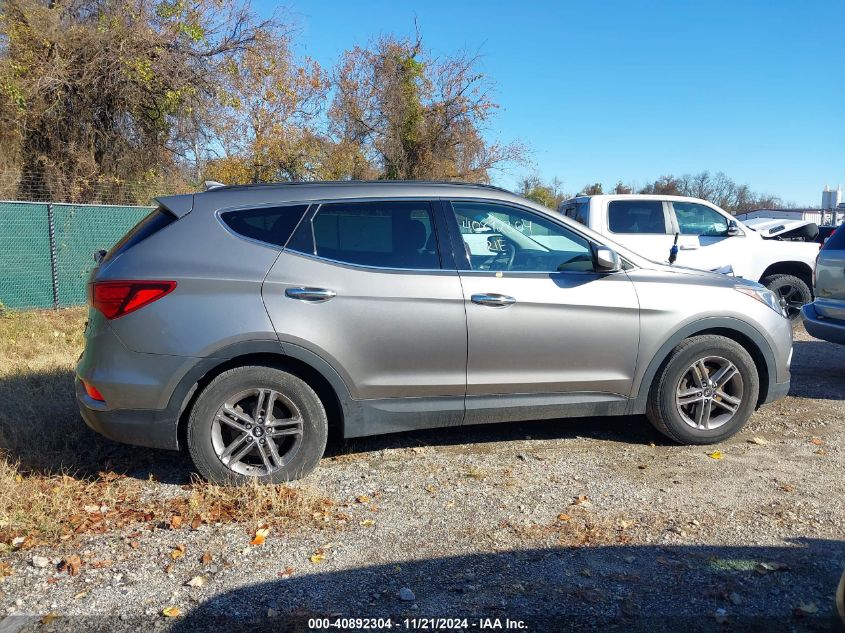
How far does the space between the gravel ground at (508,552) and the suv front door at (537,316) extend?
0.49 metres

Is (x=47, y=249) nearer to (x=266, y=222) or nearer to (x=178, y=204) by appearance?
(x=178, y=204)

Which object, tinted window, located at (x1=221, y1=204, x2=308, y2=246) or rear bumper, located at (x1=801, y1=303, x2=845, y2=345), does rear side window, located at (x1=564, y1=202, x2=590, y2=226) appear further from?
tinted window, located at (x1=221, y1=204, x2=308, y2=246)

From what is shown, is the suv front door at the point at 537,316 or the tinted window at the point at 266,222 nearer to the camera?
the tinted window at the point at 266,222

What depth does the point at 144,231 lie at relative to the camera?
417 cm

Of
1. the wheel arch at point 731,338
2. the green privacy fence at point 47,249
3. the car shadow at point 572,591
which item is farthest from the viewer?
the green privacy fence at point 47,249

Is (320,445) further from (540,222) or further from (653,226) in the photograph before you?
(653,226)

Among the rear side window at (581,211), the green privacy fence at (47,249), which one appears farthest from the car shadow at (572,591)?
the green privacy fence at (47,249)

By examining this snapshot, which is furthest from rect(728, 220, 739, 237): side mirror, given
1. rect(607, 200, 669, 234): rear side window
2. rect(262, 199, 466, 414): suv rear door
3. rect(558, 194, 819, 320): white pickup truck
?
rect(262, 199, 466, 414): suv rear door

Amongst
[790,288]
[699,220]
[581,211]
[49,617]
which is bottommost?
[49,617]

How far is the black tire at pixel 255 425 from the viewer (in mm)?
4035

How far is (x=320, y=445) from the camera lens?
13.8 feet

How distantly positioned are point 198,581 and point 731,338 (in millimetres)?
3871

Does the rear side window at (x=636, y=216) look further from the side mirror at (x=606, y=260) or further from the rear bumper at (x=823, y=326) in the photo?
the side mirror at (x=606, y=260)

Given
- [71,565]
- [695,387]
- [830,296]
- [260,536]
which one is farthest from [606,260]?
[830,296]
